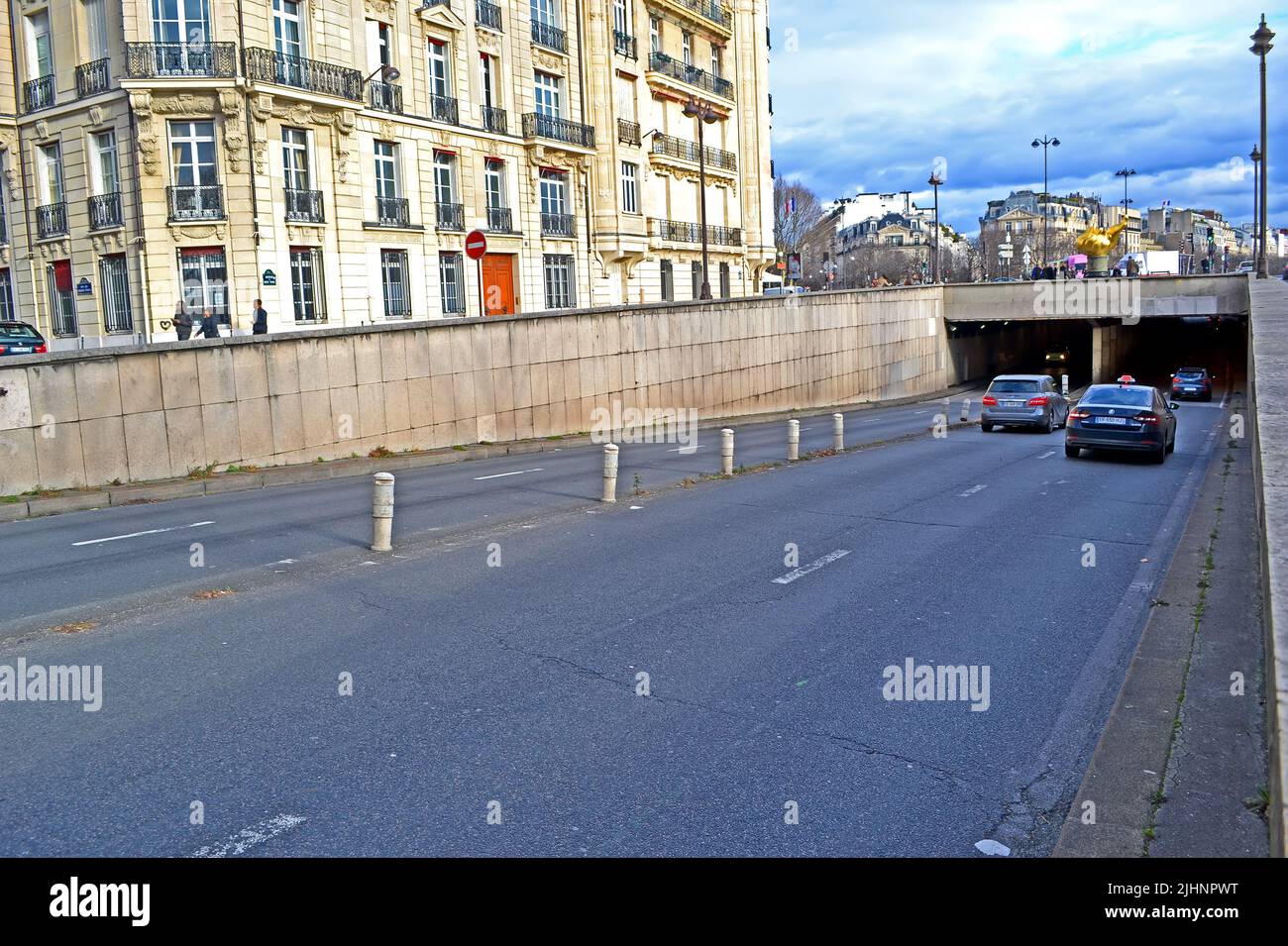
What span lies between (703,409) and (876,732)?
91.6 ft

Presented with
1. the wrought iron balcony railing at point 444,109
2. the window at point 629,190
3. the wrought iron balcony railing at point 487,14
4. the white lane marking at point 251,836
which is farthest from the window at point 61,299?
the white lane marking at point 251,836

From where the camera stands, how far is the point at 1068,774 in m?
5.84

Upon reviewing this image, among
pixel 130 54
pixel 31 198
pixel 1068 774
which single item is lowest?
pixel 1068 774

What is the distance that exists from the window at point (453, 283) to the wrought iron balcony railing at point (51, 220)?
1133cm

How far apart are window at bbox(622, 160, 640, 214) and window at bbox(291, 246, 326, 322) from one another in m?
15.6

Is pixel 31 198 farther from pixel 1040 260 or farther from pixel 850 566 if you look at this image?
pixel 1040 260

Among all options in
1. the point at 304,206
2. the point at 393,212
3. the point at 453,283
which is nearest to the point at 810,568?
the point at 304,206

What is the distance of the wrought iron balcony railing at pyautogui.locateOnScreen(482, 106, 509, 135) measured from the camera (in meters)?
37.2

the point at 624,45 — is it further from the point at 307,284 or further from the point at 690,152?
the point at 307,284

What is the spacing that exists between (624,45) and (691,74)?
5438mm

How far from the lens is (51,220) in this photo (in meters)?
32.6

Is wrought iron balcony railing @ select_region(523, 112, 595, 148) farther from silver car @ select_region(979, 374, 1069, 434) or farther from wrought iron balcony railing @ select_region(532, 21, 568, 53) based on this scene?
silver car @ select_region(979, 374, 1069, 434)

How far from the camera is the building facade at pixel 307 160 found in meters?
29.5
